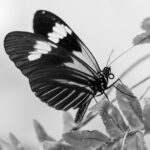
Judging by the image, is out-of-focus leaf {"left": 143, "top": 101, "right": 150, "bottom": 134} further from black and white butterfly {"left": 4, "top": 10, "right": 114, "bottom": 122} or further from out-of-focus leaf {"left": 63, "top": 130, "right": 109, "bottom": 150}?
black and white butterfly {"left": 4, "top": 10, "right": 114, "bottom": 122}

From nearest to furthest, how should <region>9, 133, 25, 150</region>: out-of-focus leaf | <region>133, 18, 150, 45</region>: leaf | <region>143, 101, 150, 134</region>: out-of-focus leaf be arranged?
<region>143, 101, 150, 134</region>: out-of-focus leaf
<region>133, 18, 150, 45</region>: leaf
<region>9, 133, 25, 150</region>: out-of-focus leaf

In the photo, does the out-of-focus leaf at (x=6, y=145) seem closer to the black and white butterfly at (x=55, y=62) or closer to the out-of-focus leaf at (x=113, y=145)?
the black and white butterfly at (x=55, y=62)

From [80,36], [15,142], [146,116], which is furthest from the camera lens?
[80,36]

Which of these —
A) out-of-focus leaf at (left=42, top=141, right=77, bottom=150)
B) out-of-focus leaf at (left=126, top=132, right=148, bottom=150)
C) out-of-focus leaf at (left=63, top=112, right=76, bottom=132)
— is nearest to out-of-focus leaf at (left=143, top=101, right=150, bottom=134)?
out-of-focus leaf at (left=126, top=132, right=148, bottom=150)

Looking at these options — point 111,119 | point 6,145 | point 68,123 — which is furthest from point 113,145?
point 6,145

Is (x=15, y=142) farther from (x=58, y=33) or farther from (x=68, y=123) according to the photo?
(x=58, y=33)

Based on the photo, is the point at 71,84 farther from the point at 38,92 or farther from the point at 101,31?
the point at 101,31
